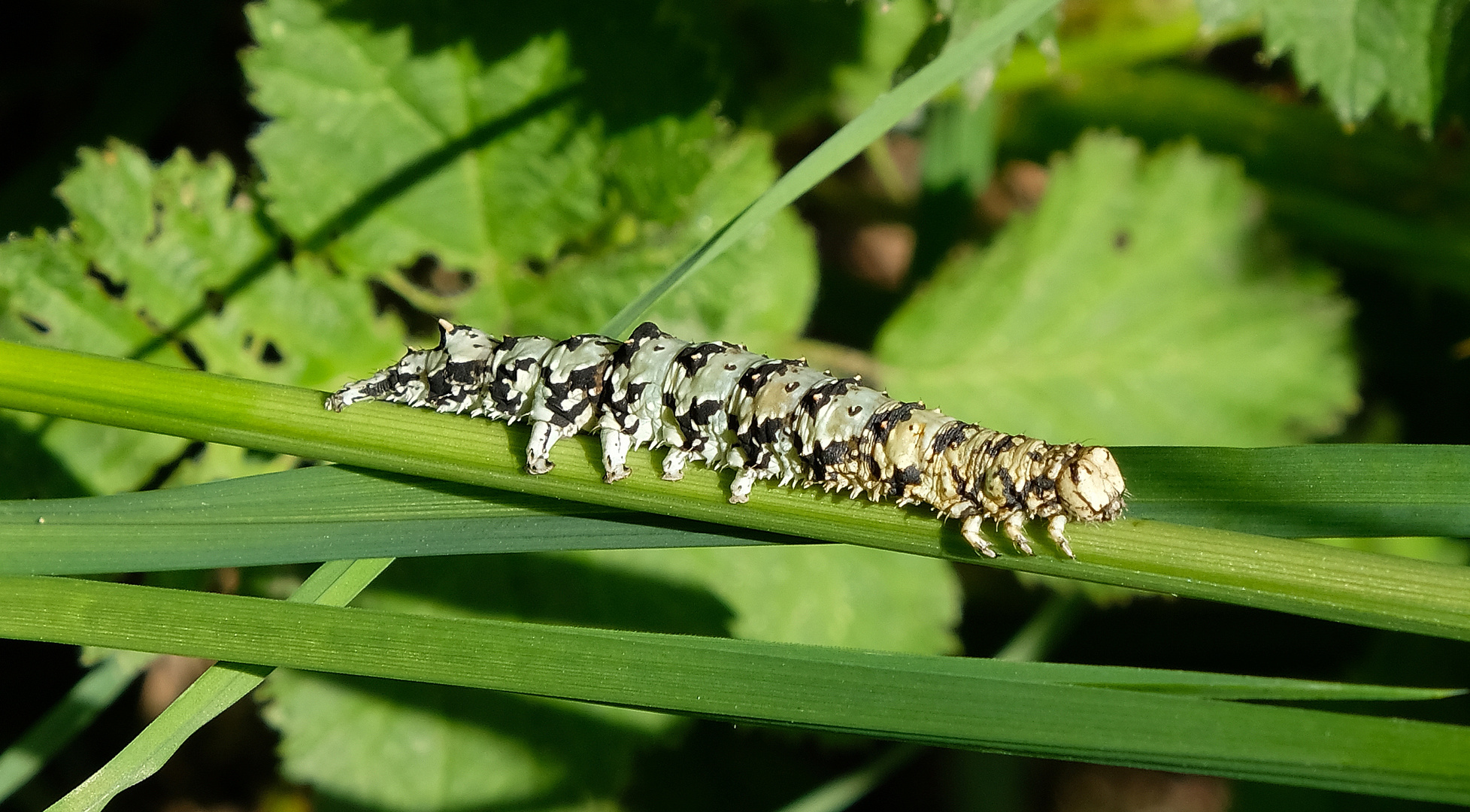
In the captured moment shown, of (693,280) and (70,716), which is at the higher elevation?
(693,280)

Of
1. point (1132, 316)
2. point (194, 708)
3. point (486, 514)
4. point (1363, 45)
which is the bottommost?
point (194, 708)

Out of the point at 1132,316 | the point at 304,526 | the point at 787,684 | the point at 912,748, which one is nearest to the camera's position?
the point at 787,684

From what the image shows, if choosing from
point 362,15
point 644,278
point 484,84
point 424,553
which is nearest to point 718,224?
point 644,278

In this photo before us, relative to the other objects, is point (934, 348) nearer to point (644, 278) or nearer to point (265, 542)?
point (644, 278)

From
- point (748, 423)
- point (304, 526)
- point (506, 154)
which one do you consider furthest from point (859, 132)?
point (304, 526)

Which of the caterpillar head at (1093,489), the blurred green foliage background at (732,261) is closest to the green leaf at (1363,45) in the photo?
the blurred green foliage background at (732,261)

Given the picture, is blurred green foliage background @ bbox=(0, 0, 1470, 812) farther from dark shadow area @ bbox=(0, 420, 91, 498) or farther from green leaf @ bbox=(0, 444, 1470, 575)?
green leaf @ bbox=(0, 444, 1470, 575)

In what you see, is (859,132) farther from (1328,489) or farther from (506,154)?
(506,154)
